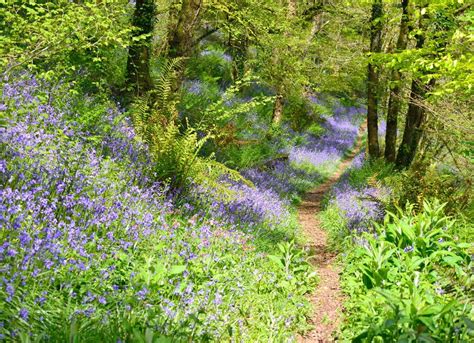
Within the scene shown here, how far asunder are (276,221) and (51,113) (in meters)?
4.01

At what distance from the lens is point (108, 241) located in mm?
4133

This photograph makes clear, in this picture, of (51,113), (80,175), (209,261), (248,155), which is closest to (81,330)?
(209,261)

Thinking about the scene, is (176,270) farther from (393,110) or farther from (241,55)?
A: (241,55)

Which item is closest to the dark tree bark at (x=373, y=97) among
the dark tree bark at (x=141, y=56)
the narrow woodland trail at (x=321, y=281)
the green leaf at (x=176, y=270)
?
the narrow woodland trail at (x=321, y=281)

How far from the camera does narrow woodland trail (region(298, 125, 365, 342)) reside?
4.90 m

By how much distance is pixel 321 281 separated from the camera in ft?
20.5

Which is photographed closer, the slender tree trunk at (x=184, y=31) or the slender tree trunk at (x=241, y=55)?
the slender tree trunk at (x=184, y=31)

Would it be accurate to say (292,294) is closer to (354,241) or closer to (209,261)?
(209,261)

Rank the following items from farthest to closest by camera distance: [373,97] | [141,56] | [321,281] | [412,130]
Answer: [373,97] → [412,130] → [141,56] → [321,281]

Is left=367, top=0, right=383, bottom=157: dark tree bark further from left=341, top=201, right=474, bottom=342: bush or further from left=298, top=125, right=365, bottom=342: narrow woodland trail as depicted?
left=341, top=201, right=474, bottom=342: bush

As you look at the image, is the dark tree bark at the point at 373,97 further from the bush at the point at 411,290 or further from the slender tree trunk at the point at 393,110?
the bush at the point at 411,290

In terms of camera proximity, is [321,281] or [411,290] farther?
[321,281]

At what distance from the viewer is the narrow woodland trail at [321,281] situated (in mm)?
4896

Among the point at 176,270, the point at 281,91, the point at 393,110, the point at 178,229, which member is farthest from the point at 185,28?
the point at 393,110
